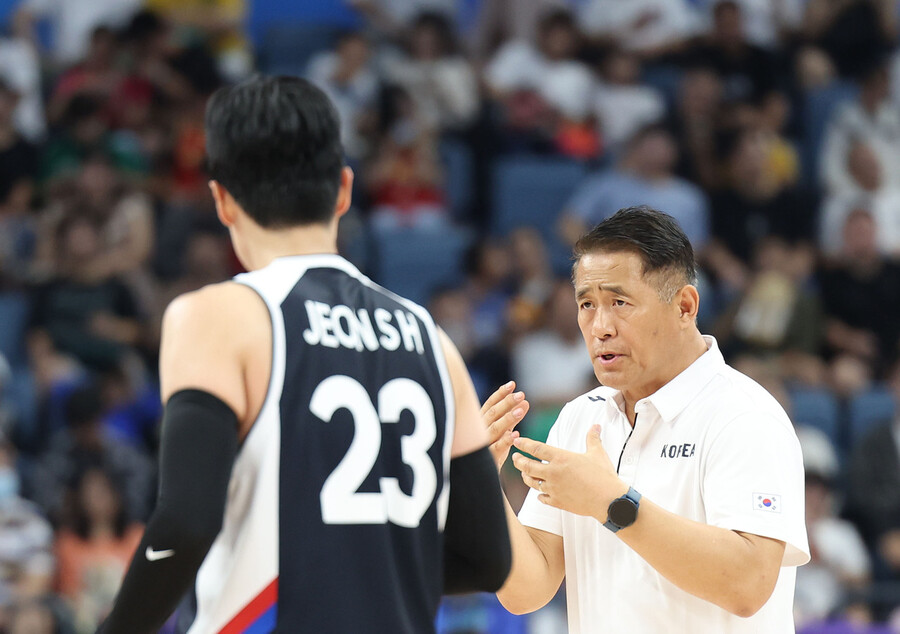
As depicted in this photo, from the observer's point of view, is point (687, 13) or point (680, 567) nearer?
point (680, 567)

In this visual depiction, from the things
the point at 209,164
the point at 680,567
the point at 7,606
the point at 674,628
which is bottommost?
the point at 7,606

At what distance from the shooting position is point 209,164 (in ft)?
7.93

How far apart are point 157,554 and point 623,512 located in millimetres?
1191

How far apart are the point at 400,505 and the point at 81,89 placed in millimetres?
8521

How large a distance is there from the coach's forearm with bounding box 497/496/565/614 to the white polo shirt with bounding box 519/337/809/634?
0.05 meters

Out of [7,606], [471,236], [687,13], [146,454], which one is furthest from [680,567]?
[687,13]

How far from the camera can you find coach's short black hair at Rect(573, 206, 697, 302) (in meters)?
3.20

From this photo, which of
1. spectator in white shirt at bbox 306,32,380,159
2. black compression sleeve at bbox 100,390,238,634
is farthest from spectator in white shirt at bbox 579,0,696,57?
black compression sleeve at bbox 100,390,238,634

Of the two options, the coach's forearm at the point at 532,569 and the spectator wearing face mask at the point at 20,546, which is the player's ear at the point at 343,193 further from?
the spectator wearing face mask at the point at 20,546

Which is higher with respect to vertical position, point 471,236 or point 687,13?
point 687,13

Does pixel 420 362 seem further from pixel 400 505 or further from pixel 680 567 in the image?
pixel 680 567

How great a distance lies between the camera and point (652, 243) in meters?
3.20

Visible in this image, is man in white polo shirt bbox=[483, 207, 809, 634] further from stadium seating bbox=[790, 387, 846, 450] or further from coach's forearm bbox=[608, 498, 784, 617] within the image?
stadium seating bbox=[790, 387, 846, 450]

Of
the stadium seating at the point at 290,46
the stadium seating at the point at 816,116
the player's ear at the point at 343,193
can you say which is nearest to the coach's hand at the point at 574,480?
the player's ear at the point at 343,193
